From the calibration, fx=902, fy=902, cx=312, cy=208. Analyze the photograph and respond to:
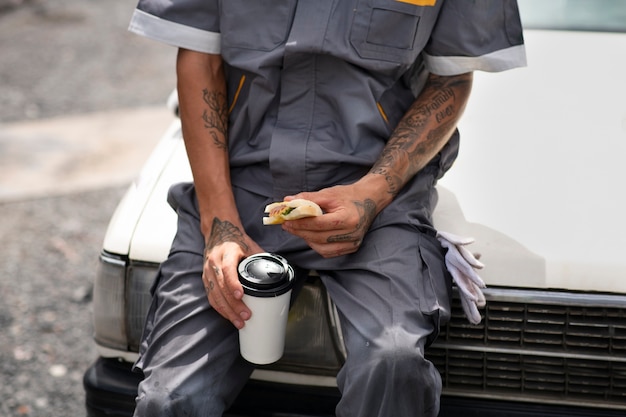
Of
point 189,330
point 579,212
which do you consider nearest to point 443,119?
point 579,212

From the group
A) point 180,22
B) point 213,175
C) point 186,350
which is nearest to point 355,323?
point 186,350

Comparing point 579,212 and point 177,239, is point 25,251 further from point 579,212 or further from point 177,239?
point 579,212

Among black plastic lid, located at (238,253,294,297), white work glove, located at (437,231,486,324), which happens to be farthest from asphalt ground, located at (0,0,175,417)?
white work glove, located at (437,231,486,324)

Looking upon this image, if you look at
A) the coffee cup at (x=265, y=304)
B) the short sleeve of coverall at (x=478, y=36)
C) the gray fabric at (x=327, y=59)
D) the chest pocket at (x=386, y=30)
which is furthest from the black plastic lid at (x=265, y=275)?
the short sleeve of coverall at (x=478, y=36)

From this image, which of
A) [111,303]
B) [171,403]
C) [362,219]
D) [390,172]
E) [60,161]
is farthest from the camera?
[60,161]

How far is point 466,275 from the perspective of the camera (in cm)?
226

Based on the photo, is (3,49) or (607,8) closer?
(607,8)

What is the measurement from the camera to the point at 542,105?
2.78m

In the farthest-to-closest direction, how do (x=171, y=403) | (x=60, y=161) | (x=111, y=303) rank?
1. (x=60, y=161)
2. (x=111, y=303)
3. (x=171, y=403)

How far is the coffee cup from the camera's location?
7.13 ft

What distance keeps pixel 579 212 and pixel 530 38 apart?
99 cm

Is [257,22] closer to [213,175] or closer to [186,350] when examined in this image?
[213,175]

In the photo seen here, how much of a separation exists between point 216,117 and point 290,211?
509 mm

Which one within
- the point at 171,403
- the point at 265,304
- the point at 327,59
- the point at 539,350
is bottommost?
the point at 171,403
